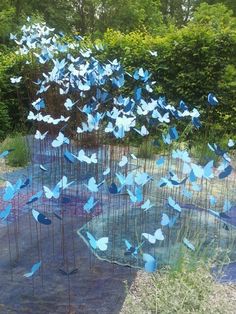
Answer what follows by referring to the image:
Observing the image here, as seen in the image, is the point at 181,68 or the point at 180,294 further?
the point at 181,68

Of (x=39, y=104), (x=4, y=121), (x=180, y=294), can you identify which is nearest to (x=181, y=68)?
(x=4, y=121)

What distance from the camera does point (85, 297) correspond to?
2.63 m

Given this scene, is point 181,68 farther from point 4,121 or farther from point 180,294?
point 180,294

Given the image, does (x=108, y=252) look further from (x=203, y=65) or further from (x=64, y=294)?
(x=203, y=65)

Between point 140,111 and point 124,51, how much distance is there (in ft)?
13.7

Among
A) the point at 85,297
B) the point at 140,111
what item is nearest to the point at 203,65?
the point at 140,111

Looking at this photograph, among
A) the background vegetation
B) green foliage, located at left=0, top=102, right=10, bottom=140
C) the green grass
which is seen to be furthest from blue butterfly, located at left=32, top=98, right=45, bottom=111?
green foliage, located at left=0, top=102, right=10, bottom=140

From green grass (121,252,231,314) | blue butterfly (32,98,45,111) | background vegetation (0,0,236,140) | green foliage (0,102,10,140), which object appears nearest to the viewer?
green grass (121,252,231,314)

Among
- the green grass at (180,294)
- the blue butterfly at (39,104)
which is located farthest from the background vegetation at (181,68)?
the green grass at (180,294)

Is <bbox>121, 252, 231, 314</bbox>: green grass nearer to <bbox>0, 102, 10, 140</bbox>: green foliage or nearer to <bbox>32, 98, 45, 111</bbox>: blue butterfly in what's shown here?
<bbox>32, 98, 45, 111</bbox>: blue butterfly

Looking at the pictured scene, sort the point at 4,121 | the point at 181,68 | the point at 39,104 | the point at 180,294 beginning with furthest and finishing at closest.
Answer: the point at 4,121
the point at 181,68
the point at 39,104
the point at 180,294

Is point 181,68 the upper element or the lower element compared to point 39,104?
upper

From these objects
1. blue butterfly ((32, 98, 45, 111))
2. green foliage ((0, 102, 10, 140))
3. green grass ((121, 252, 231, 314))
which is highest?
blue butterfly ((32, 98, 45, 111))

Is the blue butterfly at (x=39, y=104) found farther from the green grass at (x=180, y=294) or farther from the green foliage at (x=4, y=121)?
the green foliage at (x=4, y=121)
